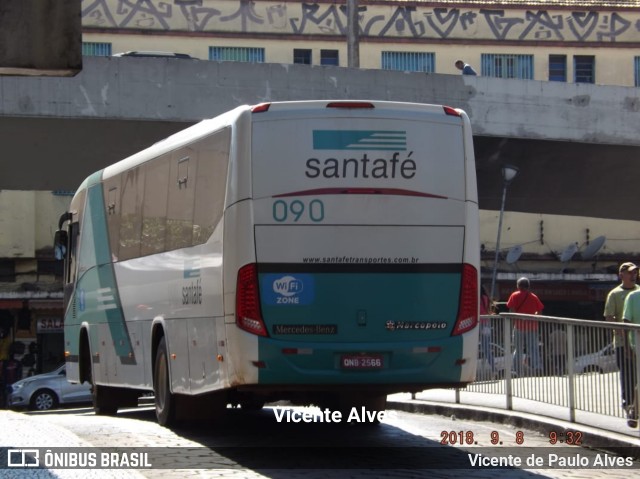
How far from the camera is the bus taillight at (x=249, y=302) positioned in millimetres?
11344

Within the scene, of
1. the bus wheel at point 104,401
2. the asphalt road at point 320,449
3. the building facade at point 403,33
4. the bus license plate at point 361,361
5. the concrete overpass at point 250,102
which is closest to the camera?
the asphalt road at point 320,449

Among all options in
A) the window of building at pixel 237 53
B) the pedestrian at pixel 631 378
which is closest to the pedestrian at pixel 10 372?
the window of building at pixel 237 53

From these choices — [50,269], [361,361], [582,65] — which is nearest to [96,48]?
[50,269]

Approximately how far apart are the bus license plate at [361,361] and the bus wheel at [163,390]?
9.40 feet

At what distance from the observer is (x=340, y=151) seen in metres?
11.7

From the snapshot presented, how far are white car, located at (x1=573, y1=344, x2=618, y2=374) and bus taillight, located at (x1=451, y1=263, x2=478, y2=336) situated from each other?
1515mm

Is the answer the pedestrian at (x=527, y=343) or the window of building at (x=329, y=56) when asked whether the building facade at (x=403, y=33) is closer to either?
the window of building at (x=329, y=56)

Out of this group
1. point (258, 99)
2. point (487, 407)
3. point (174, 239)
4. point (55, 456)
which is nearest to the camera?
point (55, 456)

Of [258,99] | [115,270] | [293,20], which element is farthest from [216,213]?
[293,20]

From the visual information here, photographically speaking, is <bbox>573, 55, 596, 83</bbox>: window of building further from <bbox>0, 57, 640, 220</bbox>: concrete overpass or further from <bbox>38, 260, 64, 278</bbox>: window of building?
<bbox>0, 57, 640, 220</bbox>: concrete overpass

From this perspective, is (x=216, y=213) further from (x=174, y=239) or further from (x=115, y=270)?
(x=115, y=270)

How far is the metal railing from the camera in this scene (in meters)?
12.4

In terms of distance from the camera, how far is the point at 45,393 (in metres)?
35.5

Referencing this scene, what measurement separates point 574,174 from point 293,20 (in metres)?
25.1
